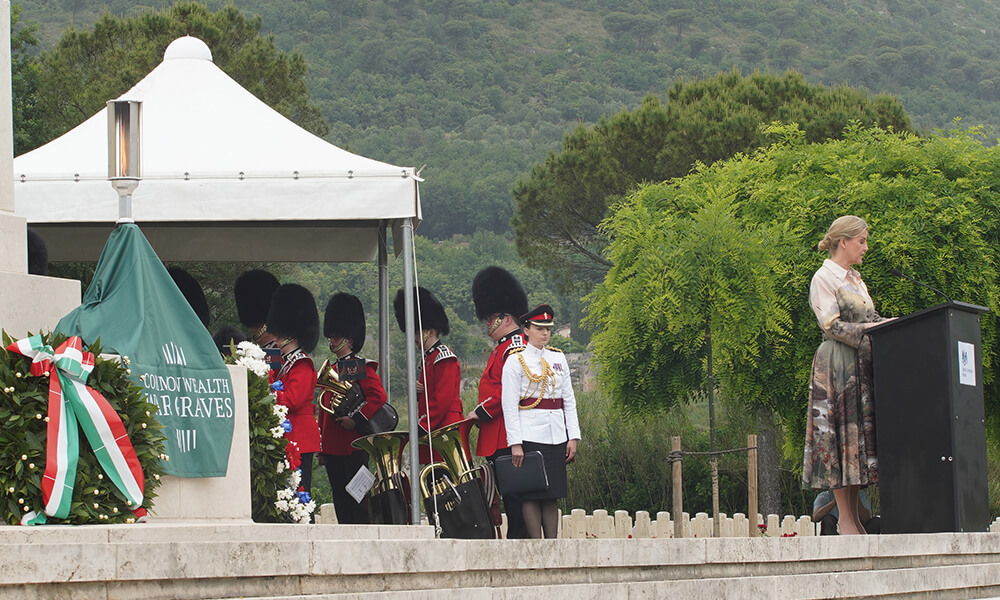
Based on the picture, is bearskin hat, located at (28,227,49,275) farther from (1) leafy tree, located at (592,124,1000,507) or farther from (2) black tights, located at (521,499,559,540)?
(1) leafy tree, located at (592,124,1000,507)

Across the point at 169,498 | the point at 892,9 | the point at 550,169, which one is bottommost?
the point at 169,498

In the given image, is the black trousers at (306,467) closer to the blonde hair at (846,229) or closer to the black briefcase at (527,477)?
the black briefcase at (527,477)

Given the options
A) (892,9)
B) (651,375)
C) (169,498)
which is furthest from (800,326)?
(892,9)

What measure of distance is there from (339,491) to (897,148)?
12.8 metres

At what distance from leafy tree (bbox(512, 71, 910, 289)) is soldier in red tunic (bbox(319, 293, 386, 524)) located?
21.0 m

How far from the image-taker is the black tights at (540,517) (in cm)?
883

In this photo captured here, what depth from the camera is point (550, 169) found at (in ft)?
117

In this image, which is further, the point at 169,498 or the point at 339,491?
the point at 339,491

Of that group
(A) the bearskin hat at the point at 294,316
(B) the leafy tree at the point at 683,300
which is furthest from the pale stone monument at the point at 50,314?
(B) the leafy tree at the point at 683,300

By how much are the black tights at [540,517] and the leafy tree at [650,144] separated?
22.4 meters

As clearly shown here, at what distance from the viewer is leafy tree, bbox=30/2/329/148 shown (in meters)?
26.2

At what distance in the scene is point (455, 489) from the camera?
351 inches

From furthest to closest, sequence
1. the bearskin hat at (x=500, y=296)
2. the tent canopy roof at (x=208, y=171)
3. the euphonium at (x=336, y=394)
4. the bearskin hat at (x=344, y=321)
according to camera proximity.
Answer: the bearskin hat at (x=344, y=321)
the bearskin hat at (x=500, y=296)
the euphonium at (x=336, y=394)
the tent canopy roof at (x=208, y=171)

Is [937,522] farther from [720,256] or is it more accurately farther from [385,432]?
[720,256]
